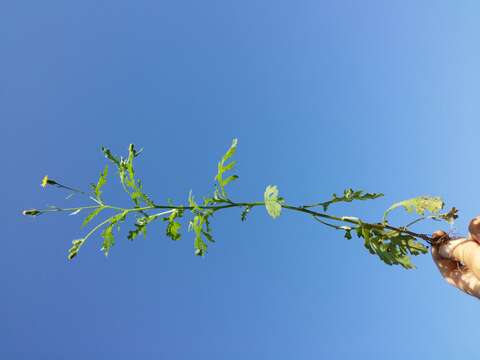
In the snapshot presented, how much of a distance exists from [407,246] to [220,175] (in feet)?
8.99

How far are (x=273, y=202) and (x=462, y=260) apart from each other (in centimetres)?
A: 231

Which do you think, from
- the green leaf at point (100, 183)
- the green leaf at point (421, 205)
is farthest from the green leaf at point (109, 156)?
the green leaf at point (421, 205)

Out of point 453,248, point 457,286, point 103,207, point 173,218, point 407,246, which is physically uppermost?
point 103,207

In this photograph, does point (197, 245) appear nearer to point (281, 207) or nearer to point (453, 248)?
point (281, 207)

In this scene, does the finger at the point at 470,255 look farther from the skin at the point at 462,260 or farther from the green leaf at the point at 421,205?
the green leaf at the point at 421,205

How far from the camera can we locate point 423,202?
5.74m

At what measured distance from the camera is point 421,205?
5750 mm

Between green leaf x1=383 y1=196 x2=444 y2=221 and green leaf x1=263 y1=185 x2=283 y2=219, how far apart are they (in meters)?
1.59

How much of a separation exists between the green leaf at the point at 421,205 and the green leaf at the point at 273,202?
159 centimetres

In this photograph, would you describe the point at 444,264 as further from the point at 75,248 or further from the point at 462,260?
the point at 75,248

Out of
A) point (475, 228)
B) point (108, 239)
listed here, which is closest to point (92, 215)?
point (108, 239)

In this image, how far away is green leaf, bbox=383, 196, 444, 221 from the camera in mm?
5626

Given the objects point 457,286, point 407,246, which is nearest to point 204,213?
point 407,246

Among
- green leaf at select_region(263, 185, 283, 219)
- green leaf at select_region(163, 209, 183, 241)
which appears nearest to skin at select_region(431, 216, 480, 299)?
green leaf at select_region(263, 185, 283, 219)
